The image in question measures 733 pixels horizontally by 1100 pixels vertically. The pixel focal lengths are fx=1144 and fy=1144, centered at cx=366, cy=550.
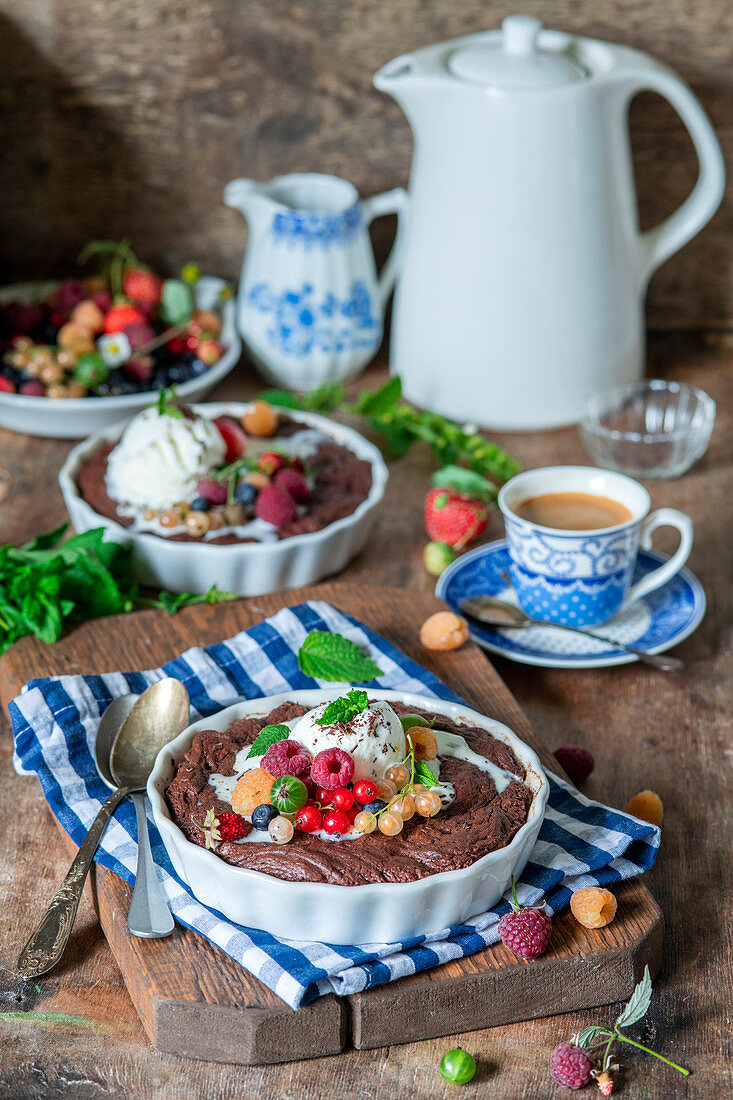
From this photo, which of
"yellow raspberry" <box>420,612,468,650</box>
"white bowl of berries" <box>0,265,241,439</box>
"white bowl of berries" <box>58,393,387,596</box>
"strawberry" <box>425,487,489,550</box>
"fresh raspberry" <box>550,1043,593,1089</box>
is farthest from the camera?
"white bowl of berries" <box>0,265,241,439</box>

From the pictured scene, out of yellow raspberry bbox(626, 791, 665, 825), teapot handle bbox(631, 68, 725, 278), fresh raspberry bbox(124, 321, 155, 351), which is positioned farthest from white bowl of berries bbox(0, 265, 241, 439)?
yellow raspberry bbox(626, 791, 665, 825)

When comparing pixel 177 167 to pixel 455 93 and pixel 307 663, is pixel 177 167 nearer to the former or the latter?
pixel 455 93

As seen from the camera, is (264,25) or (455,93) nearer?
(455,93)

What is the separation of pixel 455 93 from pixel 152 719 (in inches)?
38.6

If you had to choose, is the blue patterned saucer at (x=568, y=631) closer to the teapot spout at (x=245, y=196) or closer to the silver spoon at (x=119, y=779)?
the silver spoon at (x=119, y=779)

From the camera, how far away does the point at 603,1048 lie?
2.62ft

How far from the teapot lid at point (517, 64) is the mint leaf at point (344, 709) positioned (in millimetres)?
991

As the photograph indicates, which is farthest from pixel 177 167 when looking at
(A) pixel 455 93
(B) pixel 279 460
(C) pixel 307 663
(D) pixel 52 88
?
(C) pixel 307 663

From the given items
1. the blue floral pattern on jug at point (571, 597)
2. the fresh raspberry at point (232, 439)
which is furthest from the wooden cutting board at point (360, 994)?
the fresh raspberry at point (232, 439)

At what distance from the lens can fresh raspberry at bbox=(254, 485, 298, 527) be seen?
134 centimetres

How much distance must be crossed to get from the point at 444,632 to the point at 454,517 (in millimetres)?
279

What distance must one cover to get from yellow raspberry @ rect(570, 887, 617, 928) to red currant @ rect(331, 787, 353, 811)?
0.18m

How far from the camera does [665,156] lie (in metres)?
1.93

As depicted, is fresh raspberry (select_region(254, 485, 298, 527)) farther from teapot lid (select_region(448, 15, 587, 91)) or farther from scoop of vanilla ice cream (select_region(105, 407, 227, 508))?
teapot lid (select_region(448, 15, 587, 91))
